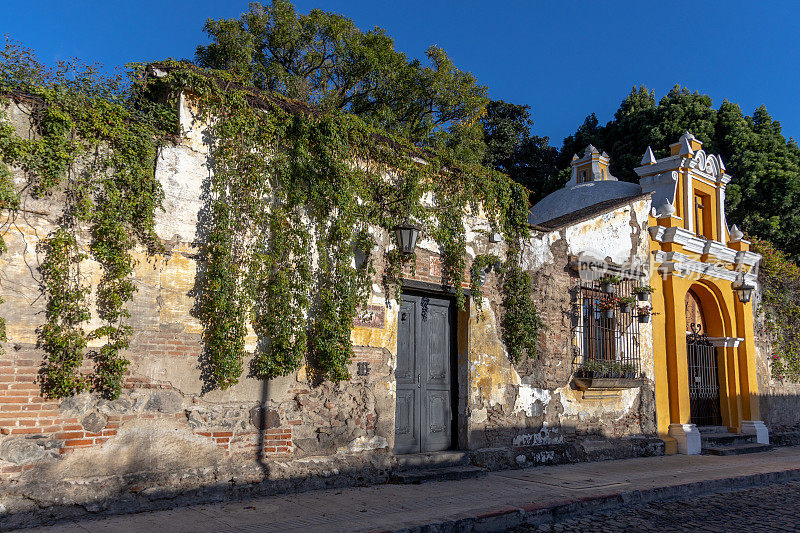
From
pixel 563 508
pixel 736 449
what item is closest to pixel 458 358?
pixel 563 508

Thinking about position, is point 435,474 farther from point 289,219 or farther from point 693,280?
point 693,280

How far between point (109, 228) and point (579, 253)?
759 cm

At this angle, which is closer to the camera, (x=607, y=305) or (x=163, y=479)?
(x=163, y=479)

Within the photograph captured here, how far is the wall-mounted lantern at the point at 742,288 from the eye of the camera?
13.4 m

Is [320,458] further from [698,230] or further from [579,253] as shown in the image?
[698,230]

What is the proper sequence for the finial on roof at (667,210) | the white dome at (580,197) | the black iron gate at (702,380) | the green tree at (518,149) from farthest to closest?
the green tree at (518,149), the white dome at (580,197), the black iron gate at (702,380), the finial on roof at (667,210)

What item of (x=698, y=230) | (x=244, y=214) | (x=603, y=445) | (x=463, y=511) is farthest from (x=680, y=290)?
(x=244, y=214)

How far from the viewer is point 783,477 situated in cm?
922

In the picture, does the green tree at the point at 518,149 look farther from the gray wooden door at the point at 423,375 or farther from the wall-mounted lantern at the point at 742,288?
the gray wooden door at the point at 423,375

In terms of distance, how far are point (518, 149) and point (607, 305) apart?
17.1 meters

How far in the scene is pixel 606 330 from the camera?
10867 millimetres

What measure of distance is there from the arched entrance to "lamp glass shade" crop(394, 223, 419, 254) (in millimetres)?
8366

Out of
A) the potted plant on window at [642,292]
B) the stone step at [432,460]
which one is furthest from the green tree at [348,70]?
the stone step at [432,460]

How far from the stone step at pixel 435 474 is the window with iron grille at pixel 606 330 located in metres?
2.92
